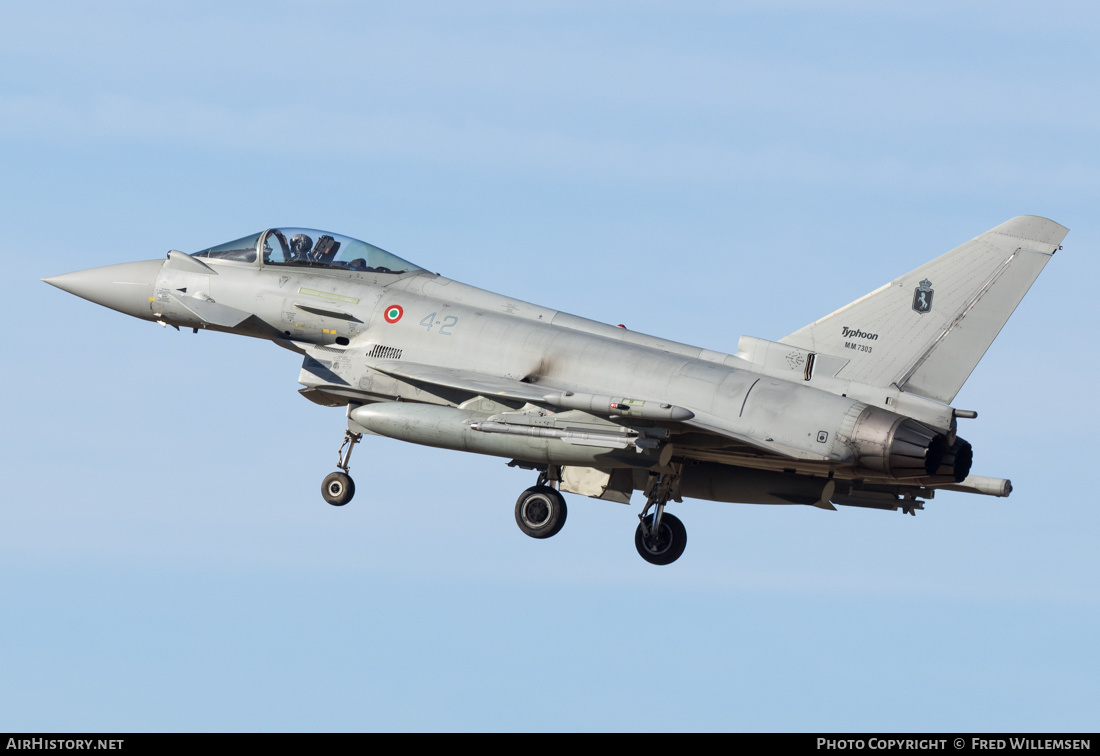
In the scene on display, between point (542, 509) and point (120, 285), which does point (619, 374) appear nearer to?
point (542, 509)

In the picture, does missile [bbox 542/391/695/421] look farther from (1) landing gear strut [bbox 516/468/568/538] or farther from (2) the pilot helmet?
(2) the pilot helmet

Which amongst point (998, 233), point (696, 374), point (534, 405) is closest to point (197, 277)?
point (534, 405)

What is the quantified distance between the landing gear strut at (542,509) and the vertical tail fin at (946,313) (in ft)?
13.9

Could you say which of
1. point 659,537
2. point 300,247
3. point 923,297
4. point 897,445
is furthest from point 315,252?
point 897,445

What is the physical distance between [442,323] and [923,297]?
6505 millimetres

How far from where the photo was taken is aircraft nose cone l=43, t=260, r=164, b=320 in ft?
71.7

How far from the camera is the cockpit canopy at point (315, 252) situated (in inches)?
852

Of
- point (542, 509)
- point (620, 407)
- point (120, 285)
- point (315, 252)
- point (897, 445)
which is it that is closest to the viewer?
point (620, 407)

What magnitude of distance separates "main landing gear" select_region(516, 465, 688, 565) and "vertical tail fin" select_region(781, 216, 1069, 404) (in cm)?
302

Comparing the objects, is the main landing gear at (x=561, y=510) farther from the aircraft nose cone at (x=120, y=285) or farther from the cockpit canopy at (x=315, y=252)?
the aircraft nose cone at (x=120, y=285)

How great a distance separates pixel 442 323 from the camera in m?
20.4

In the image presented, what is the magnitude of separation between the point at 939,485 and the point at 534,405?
17.3 ft

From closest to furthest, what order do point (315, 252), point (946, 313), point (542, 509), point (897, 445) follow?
point (897, 445)
point (946, 313)
point (542, 509)
point (315, 252)
